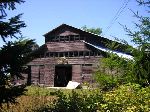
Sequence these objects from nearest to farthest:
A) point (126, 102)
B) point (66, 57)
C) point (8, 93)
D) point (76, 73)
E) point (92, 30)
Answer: point (126, 102) < point (8, 93) < point (76, 73) < point (66, 57) < point (92, 30)

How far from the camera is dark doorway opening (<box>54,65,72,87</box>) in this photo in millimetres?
42656

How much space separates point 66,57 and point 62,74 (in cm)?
334

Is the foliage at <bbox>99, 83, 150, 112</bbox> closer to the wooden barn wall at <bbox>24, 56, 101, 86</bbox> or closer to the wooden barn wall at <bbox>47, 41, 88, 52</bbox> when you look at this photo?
the wooden barn wall at <bbox>24, 56, 101, 86</bbox>

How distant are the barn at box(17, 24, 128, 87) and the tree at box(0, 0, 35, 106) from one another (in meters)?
30.2

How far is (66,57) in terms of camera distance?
41.5 meters

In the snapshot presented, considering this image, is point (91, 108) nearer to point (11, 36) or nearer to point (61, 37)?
point (11, 36)

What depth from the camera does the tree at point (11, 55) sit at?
763 cm

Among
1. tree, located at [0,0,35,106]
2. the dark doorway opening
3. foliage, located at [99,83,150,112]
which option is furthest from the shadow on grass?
the dark doorway opening

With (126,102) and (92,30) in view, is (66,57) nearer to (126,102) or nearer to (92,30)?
(126,102)

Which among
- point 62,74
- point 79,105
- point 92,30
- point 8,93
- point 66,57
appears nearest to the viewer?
point 79,105

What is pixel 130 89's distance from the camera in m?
7.11

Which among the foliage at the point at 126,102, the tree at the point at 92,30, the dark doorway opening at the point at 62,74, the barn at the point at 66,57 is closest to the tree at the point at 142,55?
the foliage at the point at 126,102

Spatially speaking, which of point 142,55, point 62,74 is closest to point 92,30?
point 62,74

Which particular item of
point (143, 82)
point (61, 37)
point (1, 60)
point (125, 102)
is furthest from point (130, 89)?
point (61, 37)
